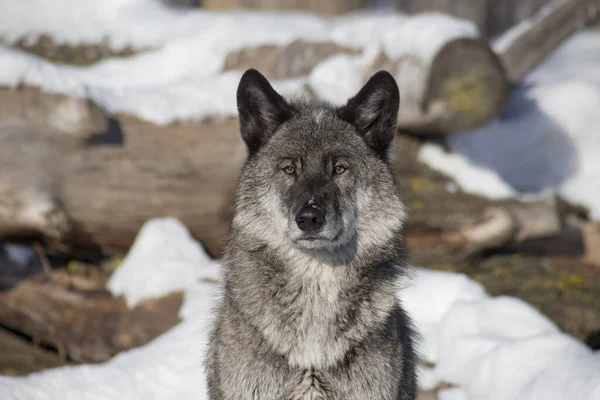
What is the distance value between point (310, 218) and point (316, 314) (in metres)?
0.59

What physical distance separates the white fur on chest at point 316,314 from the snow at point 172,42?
3.59m

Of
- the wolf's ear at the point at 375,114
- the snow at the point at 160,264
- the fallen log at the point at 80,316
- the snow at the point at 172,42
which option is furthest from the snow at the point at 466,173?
the wolf's ear at the point at 375,114

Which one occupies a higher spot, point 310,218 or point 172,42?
point 310,218

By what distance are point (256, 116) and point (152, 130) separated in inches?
140

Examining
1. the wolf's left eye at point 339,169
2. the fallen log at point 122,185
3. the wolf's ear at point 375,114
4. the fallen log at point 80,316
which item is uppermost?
the wolf's ear at point 375,114

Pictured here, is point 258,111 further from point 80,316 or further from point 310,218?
point 80,316

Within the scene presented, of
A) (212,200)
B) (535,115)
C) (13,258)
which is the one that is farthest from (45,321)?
(535,115)

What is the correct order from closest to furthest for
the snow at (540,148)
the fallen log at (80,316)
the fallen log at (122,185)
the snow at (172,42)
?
1. the fallen log at (80,316)
2. the fallen log at (122,185)
3. the snow at (172,42)
4. the snow at (540,148)

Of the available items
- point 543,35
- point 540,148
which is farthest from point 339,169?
point 540,148

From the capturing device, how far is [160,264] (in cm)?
725

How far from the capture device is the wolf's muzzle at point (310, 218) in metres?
3.81

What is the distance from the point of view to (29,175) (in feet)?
22.9

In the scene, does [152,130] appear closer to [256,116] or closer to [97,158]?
[97,158]

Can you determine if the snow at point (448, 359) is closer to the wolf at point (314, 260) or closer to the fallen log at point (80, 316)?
the fallen log at point (80, 316)
